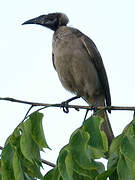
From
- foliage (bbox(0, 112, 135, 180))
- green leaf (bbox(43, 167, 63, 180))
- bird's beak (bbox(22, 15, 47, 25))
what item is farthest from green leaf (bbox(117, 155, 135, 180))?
bird's beak (bbox(22, 15, 47, 25))

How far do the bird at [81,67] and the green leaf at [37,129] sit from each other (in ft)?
9.86

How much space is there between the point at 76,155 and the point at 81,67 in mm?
3991

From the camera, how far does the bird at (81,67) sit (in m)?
6.61

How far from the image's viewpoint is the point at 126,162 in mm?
2562

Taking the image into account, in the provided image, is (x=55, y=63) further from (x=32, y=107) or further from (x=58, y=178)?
(x=58, y=178)

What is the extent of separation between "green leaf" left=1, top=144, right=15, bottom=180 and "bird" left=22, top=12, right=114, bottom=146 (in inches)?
129

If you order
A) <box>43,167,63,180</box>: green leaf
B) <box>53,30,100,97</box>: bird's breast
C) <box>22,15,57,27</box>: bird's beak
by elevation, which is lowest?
<box>43,167,63,180</box>: green leaf

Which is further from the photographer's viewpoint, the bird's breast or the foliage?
the bird's breast

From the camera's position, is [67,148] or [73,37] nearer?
[67,148]

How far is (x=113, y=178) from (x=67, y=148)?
12.8 inches

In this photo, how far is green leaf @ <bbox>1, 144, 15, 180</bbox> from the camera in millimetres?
2939

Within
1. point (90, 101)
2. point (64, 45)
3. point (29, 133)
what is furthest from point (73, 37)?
point (29, 133)

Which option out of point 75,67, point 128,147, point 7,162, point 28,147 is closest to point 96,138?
point 128,147

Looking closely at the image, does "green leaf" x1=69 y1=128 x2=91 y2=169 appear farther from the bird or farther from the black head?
the black head
